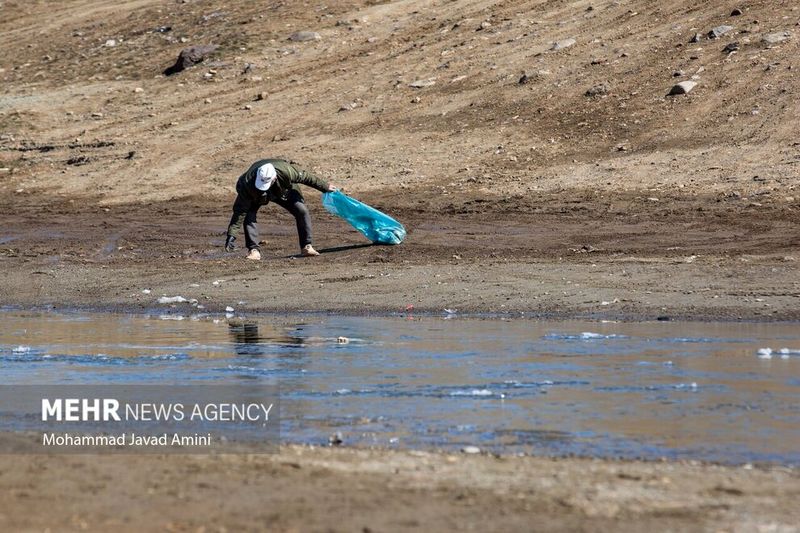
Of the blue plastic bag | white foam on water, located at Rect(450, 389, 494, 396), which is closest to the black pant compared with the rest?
the blue plastic bag

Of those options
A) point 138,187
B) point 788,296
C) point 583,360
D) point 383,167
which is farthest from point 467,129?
point 583,360

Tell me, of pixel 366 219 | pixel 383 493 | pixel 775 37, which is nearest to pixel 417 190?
pixel 366 219

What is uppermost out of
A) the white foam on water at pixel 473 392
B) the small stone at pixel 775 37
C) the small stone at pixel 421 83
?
the small stone at pixel 775 37

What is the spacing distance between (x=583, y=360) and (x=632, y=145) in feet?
→ 36.2

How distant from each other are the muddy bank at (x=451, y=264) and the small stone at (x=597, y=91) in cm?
448

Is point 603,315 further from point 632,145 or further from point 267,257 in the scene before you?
point 632,145

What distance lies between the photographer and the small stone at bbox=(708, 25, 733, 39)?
910 inches

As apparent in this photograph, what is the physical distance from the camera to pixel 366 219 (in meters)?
16.1

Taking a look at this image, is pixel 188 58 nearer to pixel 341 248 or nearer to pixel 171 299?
pixel 341 248

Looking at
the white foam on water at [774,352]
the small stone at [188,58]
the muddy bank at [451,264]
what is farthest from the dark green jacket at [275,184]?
the small stone at [188,58]

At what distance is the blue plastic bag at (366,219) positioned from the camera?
1598 cm

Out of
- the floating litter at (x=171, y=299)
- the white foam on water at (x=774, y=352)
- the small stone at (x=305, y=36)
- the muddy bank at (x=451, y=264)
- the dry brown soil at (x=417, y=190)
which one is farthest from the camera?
the small stone at (x=305, y=36)

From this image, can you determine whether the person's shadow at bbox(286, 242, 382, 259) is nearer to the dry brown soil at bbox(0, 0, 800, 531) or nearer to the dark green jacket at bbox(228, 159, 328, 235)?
the dry brown soil at bbox(0, 0, 800, 531)

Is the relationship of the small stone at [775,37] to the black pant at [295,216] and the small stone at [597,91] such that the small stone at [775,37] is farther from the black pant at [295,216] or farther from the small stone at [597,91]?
the black pant at [295,216]
